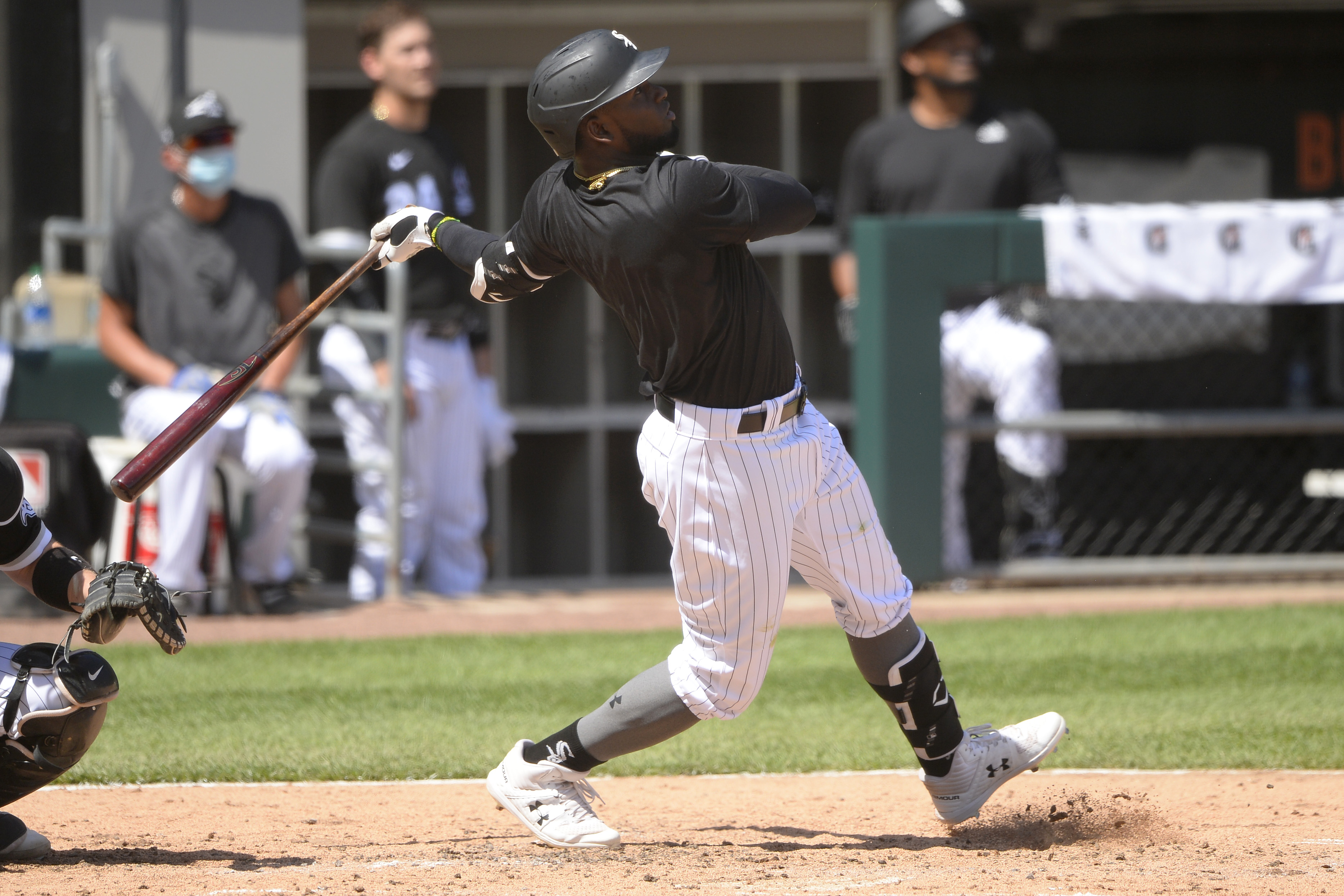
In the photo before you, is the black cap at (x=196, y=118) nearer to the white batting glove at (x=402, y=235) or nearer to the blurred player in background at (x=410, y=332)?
the blurred player in background at (x=410, y=332)

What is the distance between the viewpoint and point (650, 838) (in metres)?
3.78

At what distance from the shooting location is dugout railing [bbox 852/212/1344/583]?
23.2 feet

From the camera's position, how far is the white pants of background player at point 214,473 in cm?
654

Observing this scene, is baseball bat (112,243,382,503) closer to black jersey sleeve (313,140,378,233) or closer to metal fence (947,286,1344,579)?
black jersey sleeve (313,140,378,233)

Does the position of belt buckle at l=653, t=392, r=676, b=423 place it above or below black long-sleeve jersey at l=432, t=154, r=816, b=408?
below

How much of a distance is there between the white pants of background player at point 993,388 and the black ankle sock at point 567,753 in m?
3.73

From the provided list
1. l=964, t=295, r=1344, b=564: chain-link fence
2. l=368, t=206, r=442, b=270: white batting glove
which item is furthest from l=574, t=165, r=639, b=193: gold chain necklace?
l=964, t=295, r=1344, b=564: chain-link fence

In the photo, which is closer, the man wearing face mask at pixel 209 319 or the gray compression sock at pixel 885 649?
the gray compression sock at pixel 885 649

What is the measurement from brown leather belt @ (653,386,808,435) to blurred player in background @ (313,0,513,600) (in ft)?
12.8

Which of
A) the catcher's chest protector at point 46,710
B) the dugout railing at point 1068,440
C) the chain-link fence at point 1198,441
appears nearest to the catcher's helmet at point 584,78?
the catcher's chest protector at point 46,710

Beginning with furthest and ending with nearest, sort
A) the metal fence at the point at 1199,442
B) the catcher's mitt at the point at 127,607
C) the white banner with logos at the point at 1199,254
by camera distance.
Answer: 1. the metal fence at the point at 1199,442
2. the white banner with logos at the point at 1199,254
3. the catcher's mitt at the point at 127,607

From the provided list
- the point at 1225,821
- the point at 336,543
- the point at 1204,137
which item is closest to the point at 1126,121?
the point at 1204,137

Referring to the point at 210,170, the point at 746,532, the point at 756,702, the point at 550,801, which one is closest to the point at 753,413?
the point at 746,532

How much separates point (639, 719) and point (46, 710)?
47.5 inches
